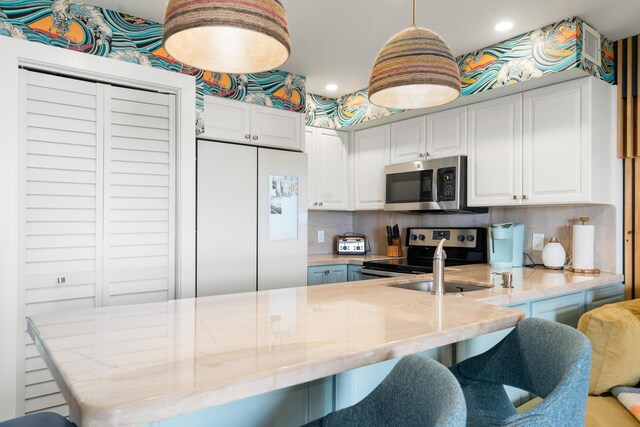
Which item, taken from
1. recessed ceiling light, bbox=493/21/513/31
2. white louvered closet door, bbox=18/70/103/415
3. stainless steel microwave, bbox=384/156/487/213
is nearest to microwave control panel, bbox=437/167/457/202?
stainless steel microwave, bbox=384/156/487/213

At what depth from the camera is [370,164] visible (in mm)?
4105

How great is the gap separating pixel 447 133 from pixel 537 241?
105 centimetres

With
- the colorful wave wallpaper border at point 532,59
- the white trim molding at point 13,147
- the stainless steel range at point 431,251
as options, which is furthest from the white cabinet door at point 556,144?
the white trim molding at point 13,147

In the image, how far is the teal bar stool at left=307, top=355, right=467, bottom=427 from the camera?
2.74 feet

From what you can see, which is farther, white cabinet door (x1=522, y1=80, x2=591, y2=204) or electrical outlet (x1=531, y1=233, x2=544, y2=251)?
electrical outlet (x1=531, y1=233, x2=544, y2=251)

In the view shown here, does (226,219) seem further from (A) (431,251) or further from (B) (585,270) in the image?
(B) (585,270)

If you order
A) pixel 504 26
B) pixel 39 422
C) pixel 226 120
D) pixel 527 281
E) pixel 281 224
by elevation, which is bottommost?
pixel 39 422

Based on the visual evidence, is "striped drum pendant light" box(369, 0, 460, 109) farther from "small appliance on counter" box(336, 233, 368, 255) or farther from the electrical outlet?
"small appliance on counter" box(336, 233, 368, 255)

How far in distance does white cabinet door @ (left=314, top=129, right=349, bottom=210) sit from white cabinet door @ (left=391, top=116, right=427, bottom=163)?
1.87ft

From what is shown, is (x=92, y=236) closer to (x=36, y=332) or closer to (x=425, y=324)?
(x=36, y=332)

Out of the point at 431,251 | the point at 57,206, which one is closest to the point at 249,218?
the point at 57,206

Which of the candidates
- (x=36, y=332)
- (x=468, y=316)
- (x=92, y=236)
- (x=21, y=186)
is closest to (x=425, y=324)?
(x=468, y=316)

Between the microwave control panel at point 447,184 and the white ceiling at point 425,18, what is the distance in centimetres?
86

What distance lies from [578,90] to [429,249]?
170 centimetres
